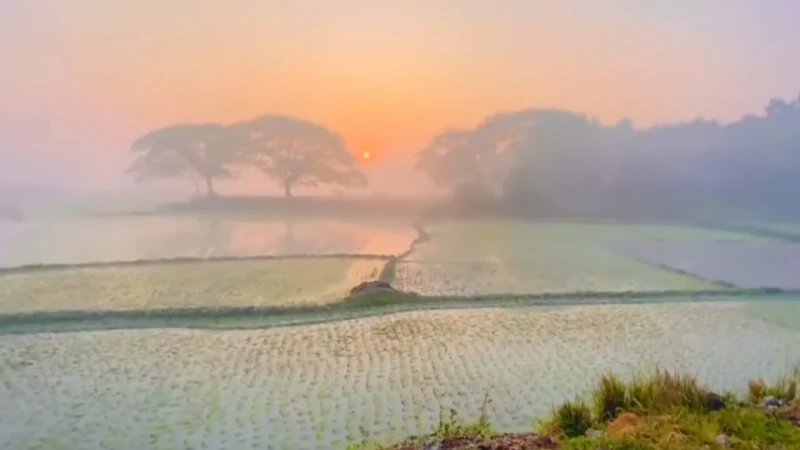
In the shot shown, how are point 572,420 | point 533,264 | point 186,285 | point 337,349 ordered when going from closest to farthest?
point 572,420, point 337,349, point 186,285, point 533,264

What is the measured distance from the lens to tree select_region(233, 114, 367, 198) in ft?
54.4

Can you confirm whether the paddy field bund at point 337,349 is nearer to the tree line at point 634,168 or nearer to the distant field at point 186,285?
the distant field at point 186,285

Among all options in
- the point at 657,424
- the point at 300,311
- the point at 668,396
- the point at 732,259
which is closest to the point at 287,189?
the point at 732,259

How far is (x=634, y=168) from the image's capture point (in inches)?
697

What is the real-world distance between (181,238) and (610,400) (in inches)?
367

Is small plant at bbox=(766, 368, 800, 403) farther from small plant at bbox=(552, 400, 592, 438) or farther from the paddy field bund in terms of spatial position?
small plant at bbox=(552, 400, 592, 438)

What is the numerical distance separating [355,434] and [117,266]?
6.13 meters

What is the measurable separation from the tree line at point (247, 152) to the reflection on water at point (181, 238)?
2.45 metres

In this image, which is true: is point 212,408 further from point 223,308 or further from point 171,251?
point 171,251

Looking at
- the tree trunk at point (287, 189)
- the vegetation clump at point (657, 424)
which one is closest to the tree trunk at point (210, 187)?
the tree trunk at point (287, 189)

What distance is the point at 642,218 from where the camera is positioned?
661 inches

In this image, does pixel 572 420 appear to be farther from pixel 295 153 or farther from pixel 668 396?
pixel 295 153

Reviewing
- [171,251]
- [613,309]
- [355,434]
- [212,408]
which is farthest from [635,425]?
[171,251]

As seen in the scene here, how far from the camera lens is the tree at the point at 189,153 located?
54.4 ft
